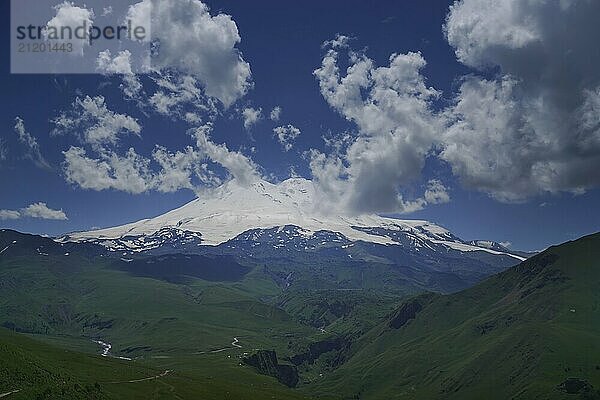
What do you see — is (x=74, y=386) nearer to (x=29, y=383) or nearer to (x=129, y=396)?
(x=29, y=383)

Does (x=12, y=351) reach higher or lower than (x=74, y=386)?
higher

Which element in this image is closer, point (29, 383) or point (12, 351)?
point (29, 383)

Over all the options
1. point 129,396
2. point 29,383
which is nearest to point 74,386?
point 29,383

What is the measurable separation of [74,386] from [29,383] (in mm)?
13974

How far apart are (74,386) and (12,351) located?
30.6 m

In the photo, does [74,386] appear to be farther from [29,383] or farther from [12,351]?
[12,351]

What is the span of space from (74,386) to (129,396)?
88.1 feet

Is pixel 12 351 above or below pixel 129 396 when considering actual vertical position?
above

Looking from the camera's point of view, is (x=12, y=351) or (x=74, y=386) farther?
(x=12, y=351)

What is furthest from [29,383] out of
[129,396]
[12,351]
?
[129,396]

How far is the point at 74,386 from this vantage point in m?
178

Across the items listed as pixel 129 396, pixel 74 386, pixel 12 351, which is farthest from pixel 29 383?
Result: pixel 129 396

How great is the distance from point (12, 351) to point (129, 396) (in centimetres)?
4390

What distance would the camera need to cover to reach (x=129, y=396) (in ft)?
653
